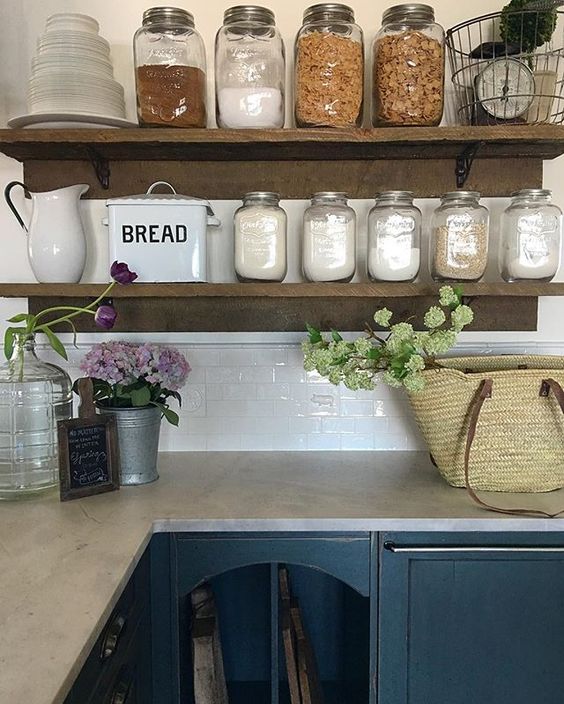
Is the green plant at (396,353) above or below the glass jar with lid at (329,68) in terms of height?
below

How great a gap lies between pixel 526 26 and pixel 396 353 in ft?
3.00

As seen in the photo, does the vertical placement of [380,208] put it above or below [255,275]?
above

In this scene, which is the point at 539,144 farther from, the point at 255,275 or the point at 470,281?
the point at 255,275

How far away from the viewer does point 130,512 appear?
1399 mm

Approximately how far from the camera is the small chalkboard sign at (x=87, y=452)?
1.46 meters

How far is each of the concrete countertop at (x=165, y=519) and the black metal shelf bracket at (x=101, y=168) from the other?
31.4 inches

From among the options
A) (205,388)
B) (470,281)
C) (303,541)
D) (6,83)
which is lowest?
(303,541)

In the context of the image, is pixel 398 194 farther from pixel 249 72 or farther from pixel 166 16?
pixel 166 16

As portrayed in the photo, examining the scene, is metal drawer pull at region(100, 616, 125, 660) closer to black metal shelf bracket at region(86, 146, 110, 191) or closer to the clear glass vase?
the clear glass vase

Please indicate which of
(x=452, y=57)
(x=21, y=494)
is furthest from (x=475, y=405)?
(x=21, y=494)

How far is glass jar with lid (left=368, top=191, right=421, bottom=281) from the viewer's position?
163 centimetres

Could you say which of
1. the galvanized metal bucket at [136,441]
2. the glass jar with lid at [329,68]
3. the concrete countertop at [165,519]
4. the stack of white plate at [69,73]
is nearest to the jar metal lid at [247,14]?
the glass jar with lid at [329,68]

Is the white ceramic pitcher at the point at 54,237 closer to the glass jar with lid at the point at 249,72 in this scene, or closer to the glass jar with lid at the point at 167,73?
the glass jar with lid at the point at 167,73

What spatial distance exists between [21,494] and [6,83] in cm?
116
